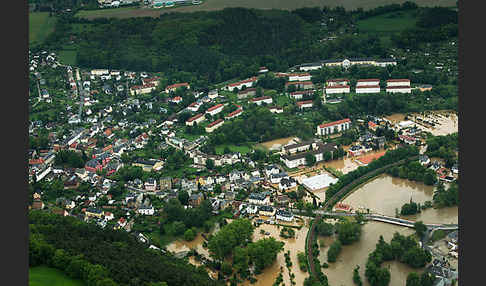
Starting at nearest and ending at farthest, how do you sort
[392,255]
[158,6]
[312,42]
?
[392,255] < [312,42] < [158,6]

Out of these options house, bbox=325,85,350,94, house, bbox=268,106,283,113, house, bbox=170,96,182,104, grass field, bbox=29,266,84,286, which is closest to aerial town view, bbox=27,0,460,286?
grass field, bbox=29,266,84,286

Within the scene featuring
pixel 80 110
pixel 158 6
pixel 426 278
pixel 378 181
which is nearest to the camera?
pixel 426 278

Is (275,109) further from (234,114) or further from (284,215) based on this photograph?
(284,215)

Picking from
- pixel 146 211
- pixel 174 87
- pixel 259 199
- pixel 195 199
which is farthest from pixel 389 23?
pixel 146 211

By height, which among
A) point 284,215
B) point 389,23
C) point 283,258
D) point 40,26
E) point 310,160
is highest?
point 40,26

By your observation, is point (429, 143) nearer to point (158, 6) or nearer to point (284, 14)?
point (284, 14)

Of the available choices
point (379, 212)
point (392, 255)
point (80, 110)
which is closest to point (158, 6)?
point (80, 110)

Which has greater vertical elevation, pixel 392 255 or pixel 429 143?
pixel 429 143
